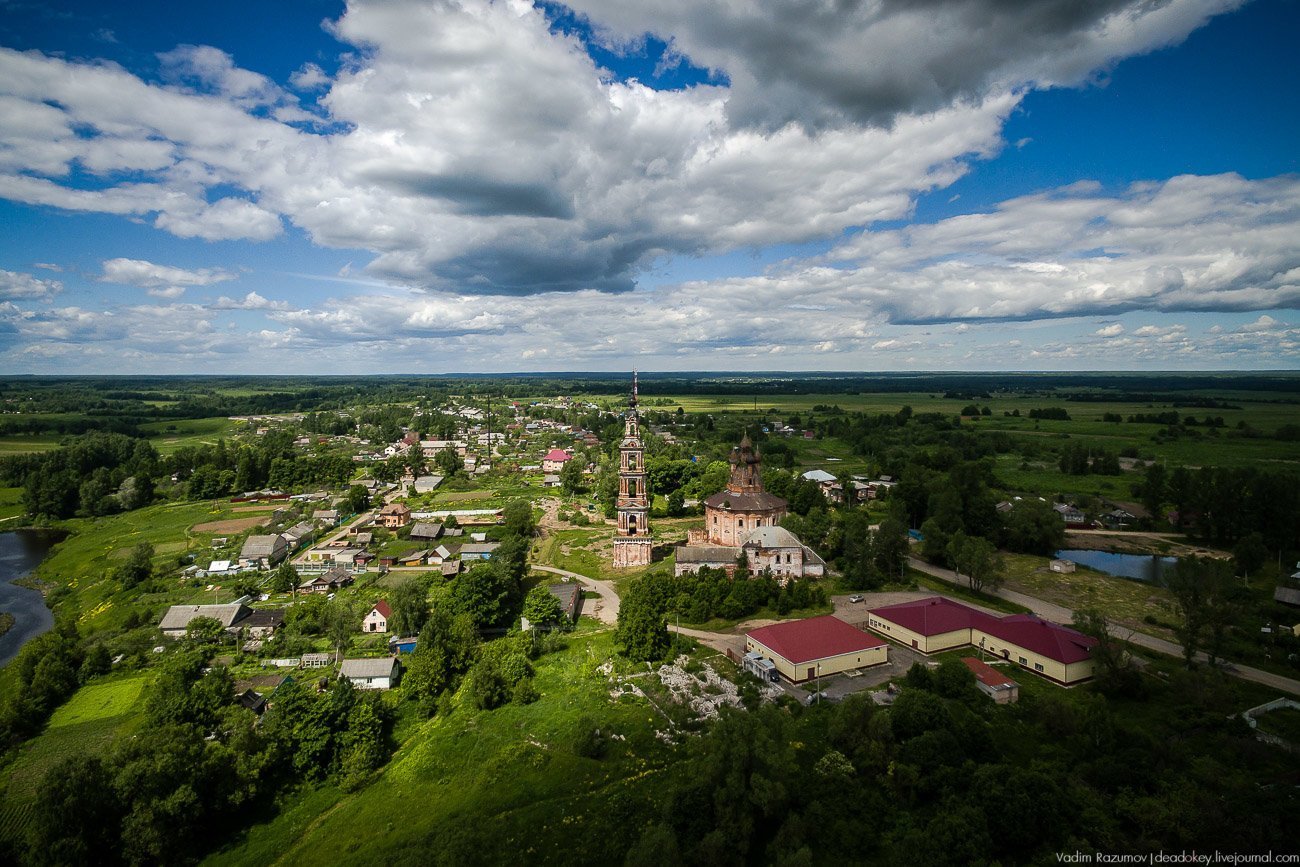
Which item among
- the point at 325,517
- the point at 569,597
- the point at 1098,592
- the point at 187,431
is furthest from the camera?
the point at 187,431

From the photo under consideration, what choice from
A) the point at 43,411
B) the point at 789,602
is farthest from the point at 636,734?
the point at 43,411

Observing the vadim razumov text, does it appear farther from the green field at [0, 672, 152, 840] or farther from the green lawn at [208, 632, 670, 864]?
the green field at [0, 672, 152, 840]

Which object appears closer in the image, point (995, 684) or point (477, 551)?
point (995, 684)

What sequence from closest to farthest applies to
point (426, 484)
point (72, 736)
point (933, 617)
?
point (72, 736)
point (933, 617)
point (426, 484)

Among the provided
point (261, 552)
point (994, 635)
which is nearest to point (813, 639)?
point (994, 635)

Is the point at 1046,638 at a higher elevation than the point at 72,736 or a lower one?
higher

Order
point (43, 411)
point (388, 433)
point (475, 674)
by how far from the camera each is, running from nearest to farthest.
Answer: point (475, 674), point (388, 433), point (43, 411)

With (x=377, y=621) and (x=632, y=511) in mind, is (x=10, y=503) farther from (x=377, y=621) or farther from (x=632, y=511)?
(x=632, y=511)

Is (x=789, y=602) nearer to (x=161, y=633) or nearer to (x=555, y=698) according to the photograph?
(x=555, y=698)
